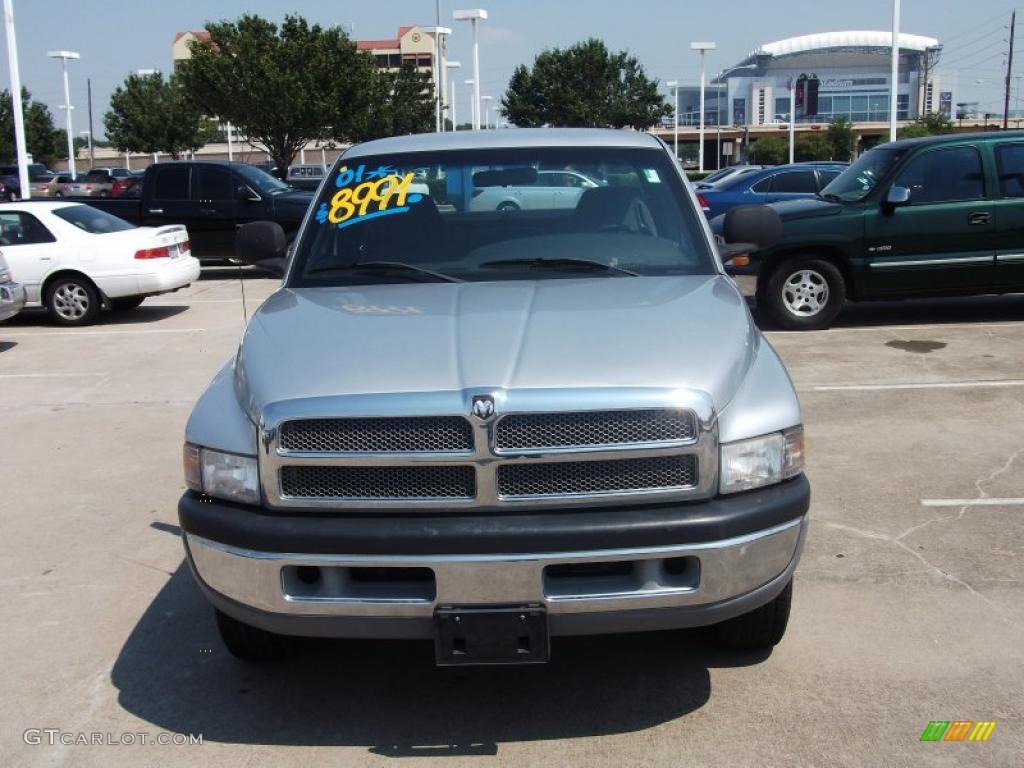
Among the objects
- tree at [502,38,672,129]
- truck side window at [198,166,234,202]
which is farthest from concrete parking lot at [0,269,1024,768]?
tree at [502,38,672,129]

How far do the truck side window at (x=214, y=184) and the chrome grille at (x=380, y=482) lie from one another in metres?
15.0

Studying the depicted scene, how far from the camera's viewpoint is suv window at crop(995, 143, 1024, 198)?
10.3 m

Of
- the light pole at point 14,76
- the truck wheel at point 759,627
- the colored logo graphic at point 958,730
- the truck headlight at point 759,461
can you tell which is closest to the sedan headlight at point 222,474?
the truck headlight at point 759,461

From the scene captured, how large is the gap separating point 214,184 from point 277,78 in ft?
59.2

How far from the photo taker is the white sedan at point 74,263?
12594mm

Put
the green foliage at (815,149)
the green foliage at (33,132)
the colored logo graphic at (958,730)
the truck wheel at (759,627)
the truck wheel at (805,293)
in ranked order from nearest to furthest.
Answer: the colored logo graphic at (958,730)
the truck wheel at (759,627)
the truck wheel at (805,293)
the green foliage at (33,132)
the green foliage at (815,149)

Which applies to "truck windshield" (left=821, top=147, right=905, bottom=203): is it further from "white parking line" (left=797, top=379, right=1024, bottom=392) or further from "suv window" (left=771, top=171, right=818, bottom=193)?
"suv window" (left=771, top=171, right=818, bottom=193)

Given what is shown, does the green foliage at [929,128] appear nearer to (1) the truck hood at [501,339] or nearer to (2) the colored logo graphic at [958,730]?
(1) the truck hood at [501,339]

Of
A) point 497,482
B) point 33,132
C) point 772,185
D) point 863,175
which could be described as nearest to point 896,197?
point 863,175

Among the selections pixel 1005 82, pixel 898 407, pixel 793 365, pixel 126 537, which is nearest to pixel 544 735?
pixel 126 537

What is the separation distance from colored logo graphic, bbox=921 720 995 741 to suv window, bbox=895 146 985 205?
7.95 meters

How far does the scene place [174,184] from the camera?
1748cm

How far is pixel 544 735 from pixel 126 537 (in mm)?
2844

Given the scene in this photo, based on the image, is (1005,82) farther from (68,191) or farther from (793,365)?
(793,365)
